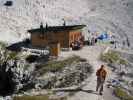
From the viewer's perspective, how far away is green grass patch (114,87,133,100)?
3782cm

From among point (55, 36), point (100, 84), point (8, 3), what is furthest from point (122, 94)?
point (8, 3)

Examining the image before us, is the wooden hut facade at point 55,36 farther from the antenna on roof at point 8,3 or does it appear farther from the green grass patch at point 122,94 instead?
the antenna on roof at point 8,3

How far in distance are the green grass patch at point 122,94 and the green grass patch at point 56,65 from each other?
11.2m

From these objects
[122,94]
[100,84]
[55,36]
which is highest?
[55,36]

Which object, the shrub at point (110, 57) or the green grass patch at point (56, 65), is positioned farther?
the shrub at point (110, 57)

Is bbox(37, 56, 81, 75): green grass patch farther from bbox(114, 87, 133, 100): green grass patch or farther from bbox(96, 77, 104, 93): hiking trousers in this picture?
bbox(96, 77, 104, 93): hiking trousers

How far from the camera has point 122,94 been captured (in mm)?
38594

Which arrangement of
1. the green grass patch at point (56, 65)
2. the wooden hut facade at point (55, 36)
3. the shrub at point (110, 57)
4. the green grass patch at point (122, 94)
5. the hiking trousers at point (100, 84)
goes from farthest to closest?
the wooden hut facade at point (55, 36) < the shrub at point (110, 57) < the green grass patch at point (56, 65) < the green grass patch at point (122, 94) < the hiking trousers at point (100, 84)

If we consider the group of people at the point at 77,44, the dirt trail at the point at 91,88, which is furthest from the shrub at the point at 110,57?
the group of people at the point at 77,44

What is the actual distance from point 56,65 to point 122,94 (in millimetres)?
13746

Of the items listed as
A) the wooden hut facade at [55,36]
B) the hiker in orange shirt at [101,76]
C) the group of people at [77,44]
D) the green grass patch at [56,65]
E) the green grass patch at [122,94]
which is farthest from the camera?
the wooden hut facade at [55,36]

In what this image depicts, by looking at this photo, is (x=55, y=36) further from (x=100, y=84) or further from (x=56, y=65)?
(x=100, y=84)

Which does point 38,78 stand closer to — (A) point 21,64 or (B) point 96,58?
(A) point 21,64

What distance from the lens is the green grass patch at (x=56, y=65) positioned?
4911 cm
